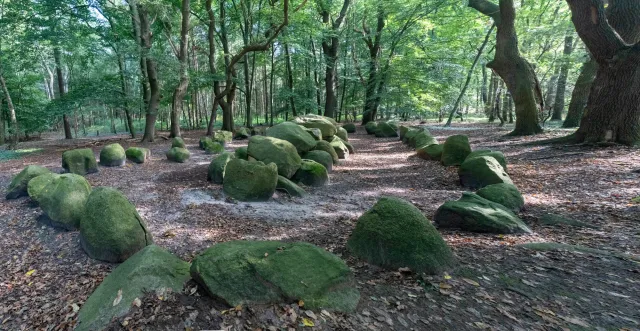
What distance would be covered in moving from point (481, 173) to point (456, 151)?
2177 millimetres

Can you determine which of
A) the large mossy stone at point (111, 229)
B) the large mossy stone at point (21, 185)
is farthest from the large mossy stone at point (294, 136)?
the large mossy stone at point (111, 229)

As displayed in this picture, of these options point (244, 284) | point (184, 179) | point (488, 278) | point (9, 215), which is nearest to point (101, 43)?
point (184, 179)

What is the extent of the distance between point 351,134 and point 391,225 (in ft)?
50.1

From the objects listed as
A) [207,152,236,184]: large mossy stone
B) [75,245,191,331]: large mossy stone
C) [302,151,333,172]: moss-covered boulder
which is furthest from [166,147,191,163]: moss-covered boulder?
[75,245,191,331]: large mossy stone

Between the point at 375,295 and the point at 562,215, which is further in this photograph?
the point at 562,215

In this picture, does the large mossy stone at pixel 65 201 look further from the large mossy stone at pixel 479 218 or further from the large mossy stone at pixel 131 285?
the large mossy stone at pixel 479 218

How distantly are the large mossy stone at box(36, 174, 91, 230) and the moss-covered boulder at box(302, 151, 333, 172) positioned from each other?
524 cm

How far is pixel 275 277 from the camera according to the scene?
9.18 feet

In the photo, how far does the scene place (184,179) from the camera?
25.9 feet

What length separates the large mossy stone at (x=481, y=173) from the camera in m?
6.34

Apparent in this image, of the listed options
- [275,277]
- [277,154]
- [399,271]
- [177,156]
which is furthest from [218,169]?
[399,271]

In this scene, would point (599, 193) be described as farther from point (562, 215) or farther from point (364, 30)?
point (364, 30)

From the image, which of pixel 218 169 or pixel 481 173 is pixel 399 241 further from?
pixel 218 169

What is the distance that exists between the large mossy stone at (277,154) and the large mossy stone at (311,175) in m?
0.14
